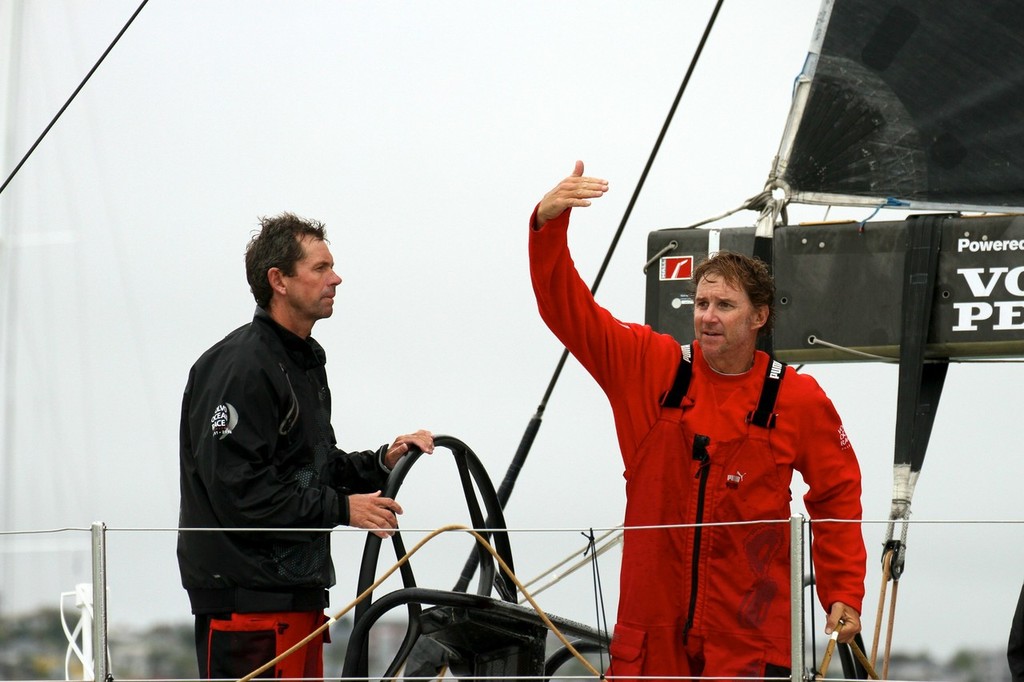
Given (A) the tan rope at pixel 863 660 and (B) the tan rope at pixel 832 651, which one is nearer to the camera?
(B) the tan rope at pixel 832 651

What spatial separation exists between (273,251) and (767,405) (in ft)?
2.72

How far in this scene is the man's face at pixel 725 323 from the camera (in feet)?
7.09

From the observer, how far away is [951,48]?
3.03 meters

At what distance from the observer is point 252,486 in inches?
85.7

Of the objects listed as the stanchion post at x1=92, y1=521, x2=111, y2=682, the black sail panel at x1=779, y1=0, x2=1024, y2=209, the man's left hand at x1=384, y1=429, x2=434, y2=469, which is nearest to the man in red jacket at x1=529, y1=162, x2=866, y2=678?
the man's left hand at x1=384, y1=429, x2=434, y2=469

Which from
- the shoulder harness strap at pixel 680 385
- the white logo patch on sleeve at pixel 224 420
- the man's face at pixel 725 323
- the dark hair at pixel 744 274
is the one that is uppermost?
the dark hair at pixel 744 274

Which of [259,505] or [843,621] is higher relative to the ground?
[259,505]

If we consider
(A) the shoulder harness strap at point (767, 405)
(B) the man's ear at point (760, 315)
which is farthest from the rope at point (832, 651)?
(B) the man's ear at point (760, 315)

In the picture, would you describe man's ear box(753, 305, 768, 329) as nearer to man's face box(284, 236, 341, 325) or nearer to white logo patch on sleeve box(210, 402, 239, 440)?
man's face box(284, 236, 341, 325)

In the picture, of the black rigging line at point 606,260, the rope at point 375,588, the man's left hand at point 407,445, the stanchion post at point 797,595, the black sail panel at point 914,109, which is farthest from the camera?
the black rigging line at point 606,260

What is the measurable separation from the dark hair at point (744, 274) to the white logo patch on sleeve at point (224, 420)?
722 mm

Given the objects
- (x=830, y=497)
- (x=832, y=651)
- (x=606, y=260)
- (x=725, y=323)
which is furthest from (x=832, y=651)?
(x=606, y=260)

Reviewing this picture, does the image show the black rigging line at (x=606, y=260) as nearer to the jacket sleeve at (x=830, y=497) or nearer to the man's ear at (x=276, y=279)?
the man's ear at (x=276, y=279)

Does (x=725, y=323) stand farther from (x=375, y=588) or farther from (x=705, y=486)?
(x=375, y=588)
